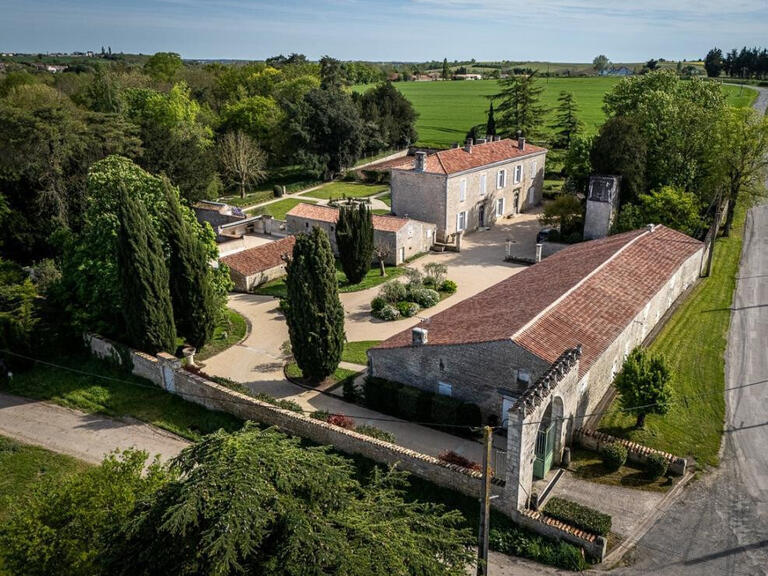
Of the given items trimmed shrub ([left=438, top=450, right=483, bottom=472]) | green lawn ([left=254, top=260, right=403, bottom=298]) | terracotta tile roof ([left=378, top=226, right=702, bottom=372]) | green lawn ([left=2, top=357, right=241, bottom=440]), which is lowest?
green lawn ([left=2, top=357, right=241, bottom=440])

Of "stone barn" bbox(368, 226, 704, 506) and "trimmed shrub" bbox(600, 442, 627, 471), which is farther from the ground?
"stone barn" bbox(368, 226, 704, 506)

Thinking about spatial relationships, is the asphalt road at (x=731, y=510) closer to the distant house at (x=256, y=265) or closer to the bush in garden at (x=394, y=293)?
the bush in garden at (x=394, y=293)

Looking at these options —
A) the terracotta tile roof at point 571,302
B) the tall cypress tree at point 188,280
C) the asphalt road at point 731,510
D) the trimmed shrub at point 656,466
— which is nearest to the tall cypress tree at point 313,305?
the terracotta tile roof at point 571,302

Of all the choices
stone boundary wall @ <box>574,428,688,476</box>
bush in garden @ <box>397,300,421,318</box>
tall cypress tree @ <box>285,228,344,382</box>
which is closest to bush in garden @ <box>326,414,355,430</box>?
tall cypress tree @ <box>285,228,344,382</box>

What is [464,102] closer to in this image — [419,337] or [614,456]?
[419,337]

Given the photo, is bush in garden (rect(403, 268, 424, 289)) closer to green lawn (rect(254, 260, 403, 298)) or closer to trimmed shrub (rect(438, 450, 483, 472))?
green lawn (rect(254, 260, 403, 298))

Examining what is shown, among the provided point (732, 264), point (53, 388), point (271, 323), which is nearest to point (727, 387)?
point (732, 264)
